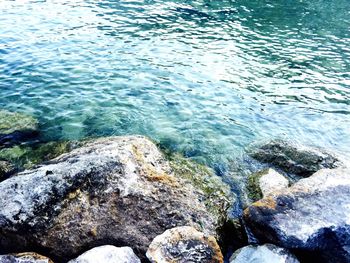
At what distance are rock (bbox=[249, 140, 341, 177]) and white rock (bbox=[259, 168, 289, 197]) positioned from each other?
105 centimetres

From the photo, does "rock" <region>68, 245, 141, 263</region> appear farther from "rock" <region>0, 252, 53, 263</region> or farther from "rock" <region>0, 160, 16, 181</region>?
"rock" <region>0, 160, 16, 181</region>

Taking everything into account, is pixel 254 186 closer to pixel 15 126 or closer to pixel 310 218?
pixel 310 218

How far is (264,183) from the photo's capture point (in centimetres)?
1251

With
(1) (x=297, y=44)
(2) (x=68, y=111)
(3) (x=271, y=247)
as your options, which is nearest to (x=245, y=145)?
(3) (x=271, y=247)

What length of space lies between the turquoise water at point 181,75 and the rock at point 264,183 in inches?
72.2

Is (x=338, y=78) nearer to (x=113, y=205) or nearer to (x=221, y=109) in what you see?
(x=221, y=109)

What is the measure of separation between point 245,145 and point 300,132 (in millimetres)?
3074

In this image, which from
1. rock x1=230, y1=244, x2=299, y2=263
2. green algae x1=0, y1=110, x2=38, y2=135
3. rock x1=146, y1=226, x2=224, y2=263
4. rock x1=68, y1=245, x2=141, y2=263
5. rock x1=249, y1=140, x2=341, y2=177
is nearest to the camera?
rock x1=68, y1=245, x2=141, y2=263

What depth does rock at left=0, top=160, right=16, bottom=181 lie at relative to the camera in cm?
1326

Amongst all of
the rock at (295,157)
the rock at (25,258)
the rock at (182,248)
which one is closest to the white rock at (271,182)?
the rock at (295,157)

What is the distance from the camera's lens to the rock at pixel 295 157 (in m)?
13.4

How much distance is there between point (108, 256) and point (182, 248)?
75.4 inches

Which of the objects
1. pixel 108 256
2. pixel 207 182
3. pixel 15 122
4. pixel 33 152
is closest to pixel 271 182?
pixel 207 182

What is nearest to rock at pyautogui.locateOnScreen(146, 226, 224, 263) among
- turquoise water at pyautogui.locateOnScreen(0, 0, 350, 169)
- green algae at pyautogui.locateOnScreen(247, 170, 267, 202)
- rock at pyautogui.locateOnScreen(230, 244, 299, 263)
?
rock at pyautogui.locateOnScreen(230, 244, 299, 263)
